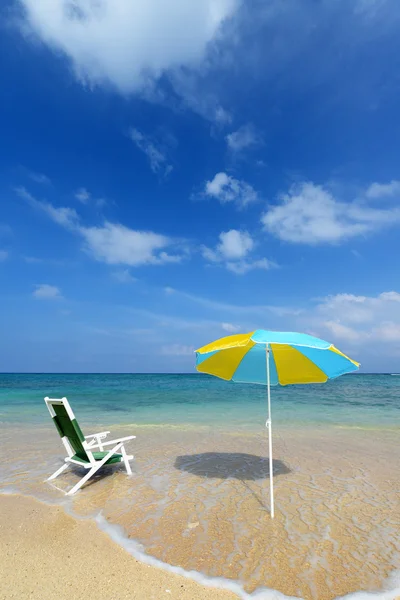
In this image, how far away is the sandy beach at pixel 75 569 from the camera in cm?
324

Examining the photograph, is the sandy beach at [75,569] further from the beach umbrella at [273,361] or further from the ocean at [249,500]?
the beach umbrella at [273,361]

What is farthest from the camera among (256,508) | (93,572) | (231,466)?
(231,466)

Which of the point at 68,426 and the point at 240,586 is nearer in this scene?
the point at 240,586

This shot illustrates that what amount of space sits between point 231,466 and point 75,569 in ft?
14.4

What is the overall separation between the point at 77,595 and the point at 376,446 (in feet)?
27.5

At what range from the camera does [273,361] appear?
623 centimetres

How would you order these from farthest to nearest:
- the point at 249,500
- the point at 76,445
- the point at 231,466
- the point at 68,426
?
the point at 231,466 → the point at 76,445 → the point at 68,426 → the point at 249,500

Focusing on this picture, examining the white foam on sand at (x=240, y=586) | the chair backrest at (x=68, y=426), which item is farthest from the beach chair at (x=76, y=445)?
the white foam on sand at (x=240, y=586)

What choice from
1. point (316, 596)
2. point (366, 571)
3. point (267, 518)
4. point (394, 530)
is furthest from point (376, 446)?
point (316, 596)

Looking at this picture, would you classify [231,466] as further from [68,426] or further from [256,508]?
[68,426]

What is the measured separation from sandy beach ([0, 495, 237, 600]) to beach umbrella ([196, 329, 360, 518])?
6.39ft

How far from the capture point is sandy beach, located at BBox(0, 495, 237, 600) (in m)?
3.24

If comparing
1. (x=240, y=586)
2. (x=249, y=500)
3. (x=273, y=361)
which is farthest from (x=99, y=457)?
(x=240, y=586)

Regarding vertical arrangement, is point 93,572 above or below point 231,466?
below
